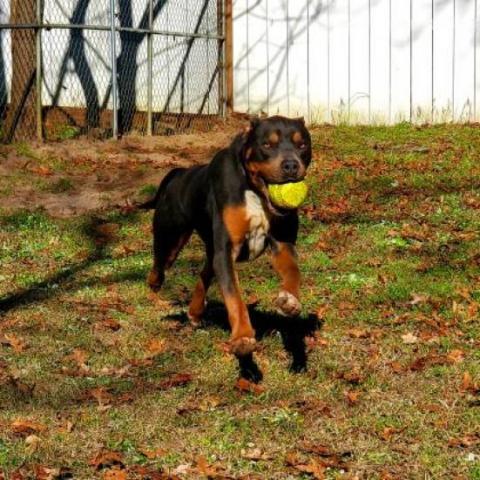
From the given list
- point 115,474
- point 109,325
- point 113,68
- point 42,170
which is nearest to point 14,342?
point 109,325

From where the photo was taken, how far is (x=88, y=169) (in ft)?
44.7

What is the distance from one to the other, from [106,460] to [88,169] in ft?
28.8

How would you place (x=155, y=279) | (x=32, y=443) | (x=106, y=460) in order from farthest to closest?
(x=155, y=279) < (x=32, y=443) < (x=106, y=460)

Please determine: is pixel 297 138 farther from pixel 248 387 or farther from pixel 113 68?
pixel 113 68

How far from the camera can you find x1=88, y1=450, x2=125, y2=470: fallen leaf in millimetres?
5117

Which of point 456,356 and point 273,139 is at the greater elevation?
point 273,139

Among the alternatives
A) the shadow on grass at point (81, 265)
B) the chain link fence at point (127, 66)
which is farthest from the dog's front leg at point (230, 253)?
the chain link fence at point (127, 66)

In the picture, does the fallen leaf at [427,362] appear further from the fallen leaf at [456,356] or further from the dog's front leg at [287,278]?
the dog's front leg at [287,278]

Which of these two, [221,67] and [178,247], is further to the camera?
[221,67]

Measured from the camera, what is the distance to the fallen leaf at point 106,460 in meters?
5.12

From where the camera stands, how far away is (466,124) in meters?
16.0

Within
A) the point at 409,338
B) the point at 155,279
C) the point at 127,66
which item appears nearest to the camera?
the point at 409,338

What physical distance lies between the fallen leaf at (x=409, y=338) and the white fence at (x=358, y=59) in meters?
A: 9.55

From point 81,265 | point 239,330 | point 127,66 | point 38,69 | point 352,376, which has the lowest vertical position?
point 352,376
